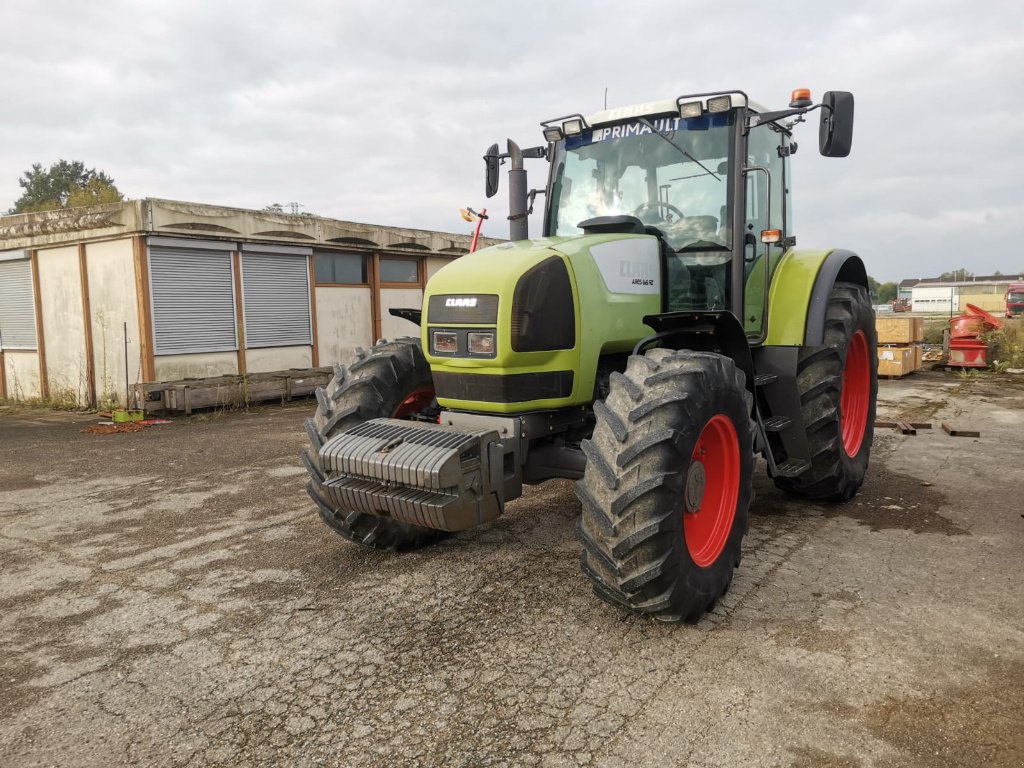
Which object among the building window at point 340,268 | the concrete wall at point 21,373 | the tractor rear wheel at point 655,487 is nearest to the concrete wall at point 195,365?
the building window at point 340,268

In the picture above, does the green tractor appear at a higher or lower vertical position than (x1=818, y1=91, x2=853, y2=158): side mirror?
lower

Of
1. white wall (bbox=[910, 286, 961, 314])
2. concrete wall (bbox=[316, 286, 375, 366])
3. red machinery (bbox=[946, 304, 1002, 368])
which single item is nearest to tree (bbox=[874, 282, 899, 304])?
white wall (bbox=[910, 286, 961, 314])

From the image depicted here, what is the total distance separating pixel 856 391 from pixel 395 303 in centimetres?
1110

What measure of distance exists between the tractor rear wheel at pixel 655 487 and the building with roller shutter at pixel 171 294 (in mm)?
10177

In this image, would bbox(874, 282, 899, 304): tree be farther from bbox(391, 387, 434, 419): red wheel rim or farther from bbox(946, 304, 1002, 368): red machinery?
bbox(391, 387, 434, 419): red wheel rim

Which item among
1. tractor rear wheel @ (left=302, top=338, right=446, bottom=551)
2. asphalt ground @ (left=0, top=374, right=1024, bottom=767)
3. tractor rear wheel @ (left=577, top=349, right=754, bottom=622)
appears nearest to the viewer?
asphalt ground @ (left=0, top=374, right=1024, bottom=767)

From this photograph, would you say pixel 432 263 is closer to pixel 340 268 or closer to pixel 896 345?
pixel 340 268

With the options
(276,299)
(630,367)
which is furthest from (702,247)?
(276,299)

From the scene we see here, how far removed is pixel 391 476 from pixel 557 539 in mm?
1708

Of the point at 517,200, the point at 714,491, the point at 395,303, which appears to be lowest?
the point at 714,491

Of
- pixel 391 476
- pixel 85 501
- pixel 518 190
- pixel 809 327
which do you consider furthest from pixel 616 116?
pixel 85 501

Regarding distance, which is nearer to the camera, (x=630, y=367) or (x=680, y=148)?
(x=630, y=367)

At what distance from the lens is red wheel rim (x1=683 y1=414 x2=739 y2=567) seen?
3746 millimetres

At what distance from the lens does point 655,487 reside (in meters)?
3.20
